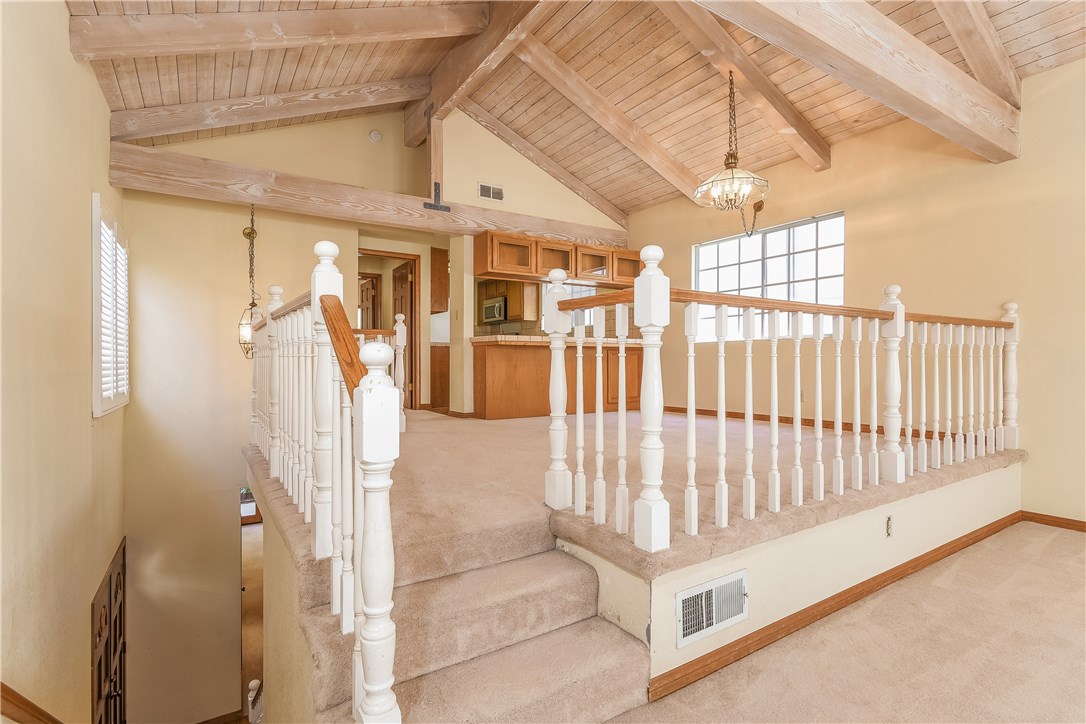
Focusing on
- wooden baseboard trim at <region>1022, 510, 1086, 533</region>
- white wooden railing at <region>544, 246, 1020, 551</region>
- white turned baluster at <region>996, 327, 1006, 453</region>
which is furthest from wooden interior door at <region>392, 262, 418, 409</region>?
wooden baseboard trim at <region>1022, 510, 1086, 533</region>

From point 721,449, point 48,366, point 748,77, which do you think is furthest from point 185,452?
point 748,77

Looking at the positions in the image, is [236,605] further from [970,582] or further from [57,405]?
[970,582]

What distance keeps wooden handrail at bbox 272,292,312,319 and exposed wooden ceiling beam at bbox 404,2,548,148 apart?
8.51 feet

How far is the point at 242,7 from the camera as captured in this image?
296cm

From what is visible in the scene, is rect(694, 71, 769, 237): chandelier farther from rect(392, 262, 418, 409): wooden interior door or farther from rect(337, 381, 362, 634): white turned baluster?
rect(392, 262, 418, 409): wooden interior door

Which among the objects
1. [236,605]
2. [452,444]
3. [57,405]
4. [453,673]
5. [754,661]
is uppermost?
[57,405]

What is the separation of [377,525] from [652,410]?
89 centimetres

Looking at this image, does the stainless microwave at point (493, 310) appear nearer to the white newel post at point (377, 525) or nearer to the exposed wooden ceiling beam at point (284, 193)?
the exposed wooden ceiling beam at point (284, 193)

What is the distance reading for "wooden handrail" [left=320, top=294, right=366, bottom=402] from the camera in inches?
48.9

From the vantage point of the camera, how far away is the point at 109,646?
339cm

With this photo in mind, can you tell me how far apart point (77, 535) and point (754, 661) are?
131 inches

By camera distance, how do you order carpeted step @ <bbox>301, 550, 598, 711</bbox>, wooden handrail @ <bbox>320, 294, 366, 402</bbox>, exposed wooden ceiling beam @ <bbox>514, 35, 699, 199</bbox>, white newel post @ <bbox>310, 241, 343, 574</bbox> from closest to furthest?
wooden handrail @ <bbox>320, 294, 366, 402</bbox> → carpeted step @ <bbox>301, 550, 598, 711</bbox> → white newel post @ <bbox>310, 241, 343, 574</bbox> → exposed wooden ceiling beam @ <bbox>514, 35, 699, 199</bbox>

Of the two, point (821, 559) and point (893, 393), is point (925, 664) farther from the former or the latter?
point (893, 393)

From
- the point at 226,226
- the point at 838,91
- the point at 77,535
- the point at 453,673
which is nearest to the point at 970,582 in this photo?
the point at 453,673
